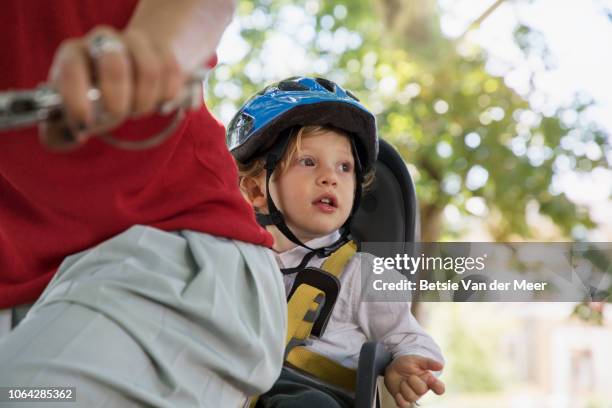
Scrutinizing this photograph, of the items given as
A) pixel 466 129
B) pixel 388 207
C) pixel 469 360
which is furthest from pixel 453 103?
pixel 469 360

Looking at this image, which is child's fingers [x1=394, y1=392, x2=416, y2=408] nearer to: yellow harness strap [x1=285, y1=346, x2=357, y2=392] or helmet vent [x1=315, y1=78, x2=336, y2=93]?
yellow harness strap [x1=285, y1=346, x2=357, y2=392]

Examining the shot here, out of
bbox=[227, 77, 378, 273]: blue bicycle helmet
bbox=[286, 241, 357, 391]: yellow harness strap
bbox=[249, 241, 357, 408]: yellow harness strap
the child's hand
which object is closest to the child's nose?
bbox=[227, 77, 378, 273]: blue bicycle helmet

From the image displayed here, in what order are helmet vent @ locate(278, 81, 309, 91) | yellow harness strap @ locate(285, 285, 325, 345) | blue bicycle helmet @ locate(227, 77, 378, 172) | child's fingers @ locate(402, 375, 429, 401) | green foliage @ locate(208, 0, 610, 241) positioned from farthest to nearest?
green foliage @ locate(208, 0, 610, 241) → helmet vent @ locate(278, 81, 309, 91) → blue bicycle helmet @ locate(227, 77, 378, 172) → yellow harness strap @ locate(285, 285, 325, 345) → child's fingers @ locate(402, 375, 429, 401)

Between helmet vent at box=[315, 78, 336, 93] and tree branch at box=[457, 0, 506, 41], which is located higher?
tree branch at box=[457, 0, 506, 41]

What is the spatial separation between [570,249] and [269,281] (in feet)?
16.1

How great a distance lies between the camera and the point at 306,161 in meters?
3.58

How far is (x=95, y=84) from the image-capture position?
1099mm

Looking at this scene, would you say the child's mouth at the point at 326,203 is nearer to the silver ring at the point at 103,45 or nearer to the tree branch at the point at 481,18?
the silver ring at the point at 103,45

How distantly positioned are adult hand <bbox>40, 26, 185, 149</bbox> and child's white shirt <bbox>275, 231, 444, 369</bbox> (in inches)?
84.7

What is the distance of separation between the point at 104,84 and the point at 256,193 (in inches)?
105

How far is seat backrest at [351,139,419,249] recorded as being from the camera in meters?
3.70

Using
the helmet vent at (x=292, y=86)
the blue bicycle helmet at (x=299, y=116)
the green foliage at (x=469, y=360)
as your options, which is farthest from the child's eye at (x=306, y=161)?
the green foliage at (x=469, y=360)

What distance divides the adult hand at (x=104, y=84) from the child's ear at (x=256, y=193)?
2.55 metres

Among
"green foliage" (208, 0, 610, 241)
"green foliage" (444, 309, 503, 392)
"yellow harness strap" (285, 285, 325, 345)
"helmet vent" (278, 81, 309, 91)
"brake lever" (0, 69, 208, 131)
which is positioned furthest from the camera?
"green foliage" (444, 309, 503, 392)
